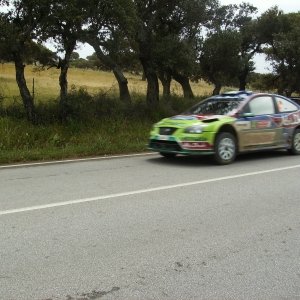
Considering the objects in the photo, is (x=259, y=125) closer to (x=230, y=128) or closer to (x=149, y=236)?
(x=230, y=128)

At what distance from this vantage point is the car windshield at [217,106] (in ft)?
35.8

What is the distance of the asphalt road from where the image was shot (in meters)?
4.00

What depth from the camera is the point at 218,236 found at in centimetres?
531

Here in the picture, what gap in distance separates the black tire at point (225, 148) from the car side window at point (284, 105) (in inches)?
80.5

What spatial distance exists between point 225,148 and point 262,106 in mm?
Answer: 1796

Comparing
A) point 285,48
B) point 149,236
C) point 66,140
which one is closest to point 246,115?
point 66,140

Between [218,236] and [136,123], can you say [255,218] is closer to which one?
[218,236]

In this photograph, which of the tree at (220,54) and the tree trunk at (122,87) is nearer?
the tree trunk at (122,87)

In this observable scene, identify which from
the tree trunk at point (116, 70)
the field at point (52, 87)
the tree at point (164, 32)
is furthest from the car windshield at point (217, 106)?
the tree trunk at point (116, 70)

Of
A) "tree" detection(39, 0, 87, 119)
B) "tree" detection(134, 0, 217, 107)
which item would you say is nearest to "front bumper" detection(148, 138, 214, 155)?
"tree" detection(39, 0, 87, 119)

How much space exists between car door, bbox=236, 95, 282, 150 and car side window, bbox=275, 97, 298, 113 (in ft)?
0.76

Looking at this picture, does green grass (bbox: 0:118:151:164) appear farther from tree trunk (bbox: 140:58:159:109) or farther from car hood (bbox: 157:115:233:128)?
tree trunk (bbox: 140:58:159:109)

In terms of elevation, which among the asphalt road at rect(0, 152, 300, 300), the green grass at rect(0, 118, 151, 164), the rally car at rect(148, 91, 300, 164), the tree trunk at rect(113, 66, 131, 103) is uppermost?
the tree trunk at rect(113, 66, 131, 103)

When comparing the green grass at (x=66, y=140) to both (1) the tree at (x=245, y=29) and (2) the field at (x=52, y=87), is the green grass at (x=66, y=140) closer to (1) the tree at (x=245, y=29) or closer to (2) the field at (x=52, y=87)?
(2) the field at (x=52, y=87)
